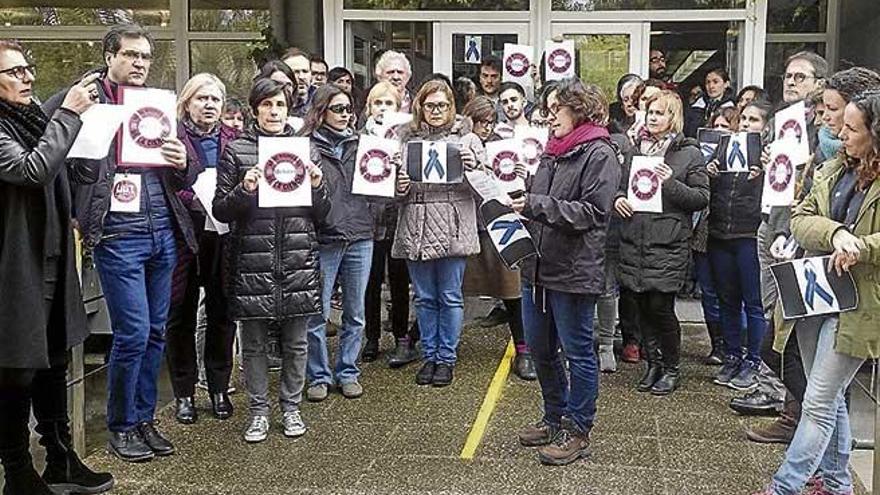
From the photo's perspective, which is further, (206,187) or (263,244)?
(206,187)

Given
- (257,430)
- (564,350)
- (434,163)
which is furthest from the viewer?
(434,163)

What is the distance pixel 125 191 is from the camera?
4438 mm

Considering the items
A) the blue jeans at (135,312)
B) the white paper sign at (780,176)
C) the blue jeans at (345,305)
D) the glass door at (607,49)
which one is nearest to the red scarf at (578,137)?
the white paper sign at (780,176)

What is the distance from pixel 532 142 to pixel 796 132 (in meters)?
1.63

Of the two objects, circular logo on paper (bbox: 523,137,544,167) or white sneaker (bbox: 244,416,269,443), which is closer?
white sneaker (bbox: 244,416,269,443)

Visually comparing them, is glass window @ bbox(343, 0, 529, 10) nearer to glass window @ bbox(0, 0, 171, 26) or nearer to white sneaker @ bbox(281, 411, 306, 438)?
glass window @ bbox(0, 0, 171, 26)

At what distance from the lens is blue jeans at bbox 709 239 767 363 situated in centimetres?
577

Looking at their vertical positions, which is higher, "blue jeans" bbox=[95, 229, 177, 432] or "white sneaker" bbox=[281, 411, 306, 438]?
"blue jeans" bbox=[95, 229, 177, 432]

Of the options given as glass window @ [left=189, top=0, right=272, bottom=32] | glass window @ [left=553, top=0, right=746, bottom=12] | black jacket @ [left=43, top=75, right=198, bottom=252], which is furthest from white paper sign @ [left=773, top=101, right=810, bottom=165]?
glass window @ [left=189, top=0, right=272, bottom=32]

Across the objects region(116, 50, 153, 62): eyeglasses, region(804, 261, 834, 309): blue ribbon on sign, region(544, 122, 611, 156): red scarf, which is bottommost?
region(804, 261, 834, 309): blue ribbon on sign

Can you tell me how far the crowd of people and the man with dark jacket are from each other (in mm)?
11

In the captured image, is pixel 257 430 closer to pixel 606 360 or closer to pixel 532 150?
pixel 532 150

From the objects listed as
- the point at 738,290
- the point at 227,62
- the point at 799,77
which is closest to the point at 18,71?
the point at 799,77

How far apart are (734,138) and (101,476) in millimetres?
3839
